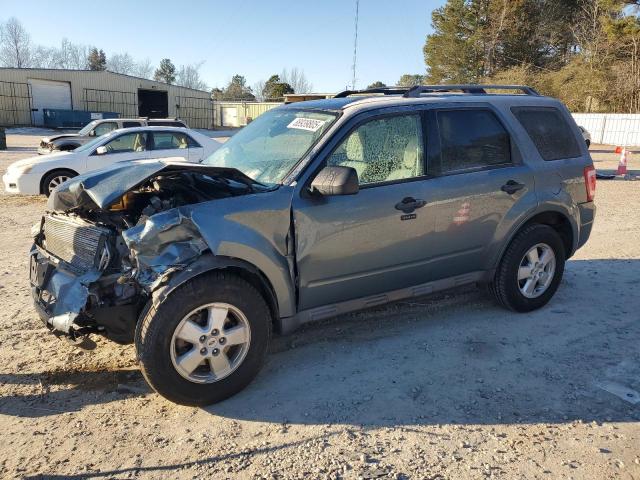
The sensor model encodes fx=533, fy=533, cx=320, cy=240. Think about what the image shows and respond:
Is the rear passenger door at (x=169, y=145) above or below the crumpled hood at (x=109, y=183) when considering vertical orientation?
above

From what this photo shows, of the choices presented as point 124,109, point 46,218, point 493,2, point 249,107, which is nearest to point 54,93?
point 124,109

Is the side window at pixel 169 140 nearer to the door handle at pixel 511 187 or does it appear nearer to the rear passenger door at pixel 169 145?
the rear passenger door at pixel 169 145

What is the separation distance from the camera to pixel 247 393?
3594 mm

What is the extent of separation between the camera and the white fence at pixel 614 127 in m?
31.8

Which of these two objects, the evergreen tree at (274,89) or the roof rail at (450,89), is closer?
the roof rail at (450,89)

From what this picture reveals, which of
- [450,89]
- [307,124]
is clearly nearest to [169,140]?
[450,89]

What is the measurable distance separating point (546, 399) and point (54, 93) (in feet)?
155

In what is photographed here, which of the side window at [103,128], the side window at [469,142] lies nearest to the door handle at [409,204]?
the side window at [469,142]

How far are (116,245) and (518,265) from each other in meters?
3.40

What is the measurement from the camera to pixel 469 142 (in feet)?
14.8

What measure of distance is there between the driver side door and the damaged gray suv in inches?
271

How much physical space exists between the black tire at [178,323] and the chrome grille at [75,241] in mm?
672

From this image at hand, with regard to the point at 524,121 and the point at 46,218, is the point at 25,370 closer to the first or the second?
the point at 46,218

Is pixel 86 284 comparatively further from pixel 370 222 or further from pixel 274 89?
pixel 274 89
